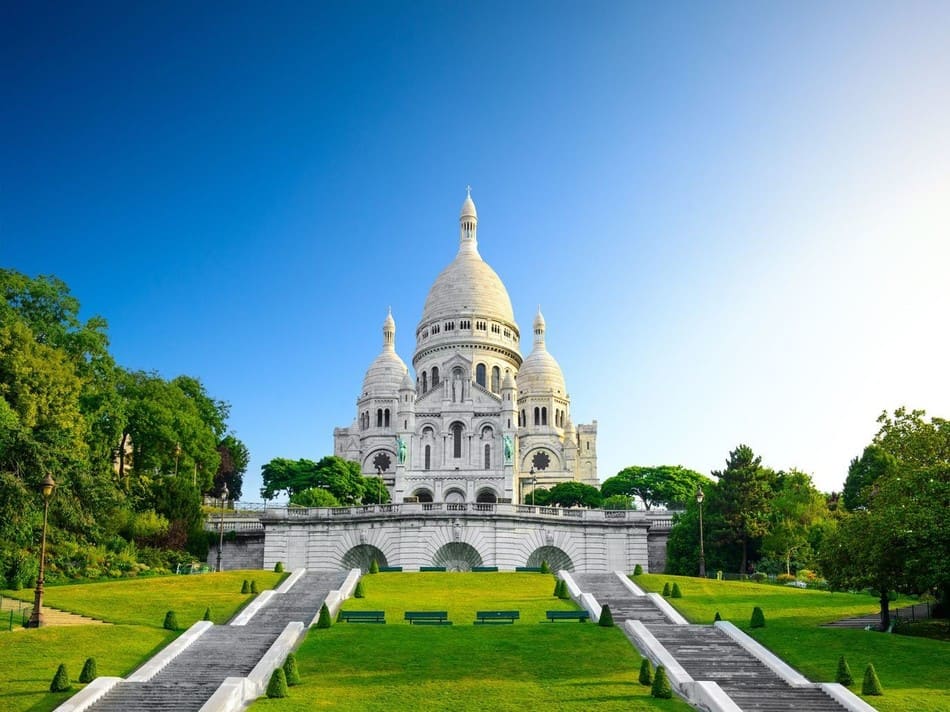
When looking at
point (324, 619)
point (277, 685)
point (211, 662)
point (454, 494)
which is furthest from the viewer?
point (454, 494)

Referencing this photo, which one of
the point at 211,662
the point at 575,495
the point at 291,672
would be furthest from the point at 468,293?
the point at 291,672

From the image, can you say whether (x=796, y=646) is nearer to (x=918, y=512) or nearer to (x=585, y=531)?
(x=918, y=512)

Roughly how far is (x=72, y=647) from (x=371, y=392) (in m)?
87.2

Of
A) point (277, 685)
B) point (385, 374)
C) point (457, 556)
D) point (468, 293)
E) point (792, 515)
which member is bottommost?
point (277, 685)

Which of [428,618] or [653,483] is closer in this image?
[428,618]

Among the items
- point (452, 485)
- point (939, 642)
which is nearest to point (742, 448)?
point (939, 642)

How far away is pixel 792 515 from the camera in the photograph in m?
58.1

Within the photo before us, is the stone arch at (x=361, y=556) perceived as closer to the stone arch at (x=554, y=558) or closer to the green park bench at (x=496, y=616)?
the stone arch at (x=554, y=558)

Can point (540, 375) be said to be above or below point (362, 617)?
above

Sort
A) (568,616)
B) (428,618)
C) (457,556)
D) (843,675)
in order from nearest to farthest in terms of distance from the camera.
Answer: (843,675)
(428,618)
(568,616)
(457,556)

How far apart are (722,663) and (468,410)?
73739 mm

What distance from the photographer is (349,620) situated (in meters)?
37.6

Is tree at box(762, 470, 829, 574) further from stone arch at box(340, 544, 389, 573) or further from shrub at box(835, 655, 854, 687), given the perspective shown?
shrub at box(835, 655, 854, 687)

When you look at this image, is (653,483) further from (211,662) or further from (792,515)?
(211,662)
